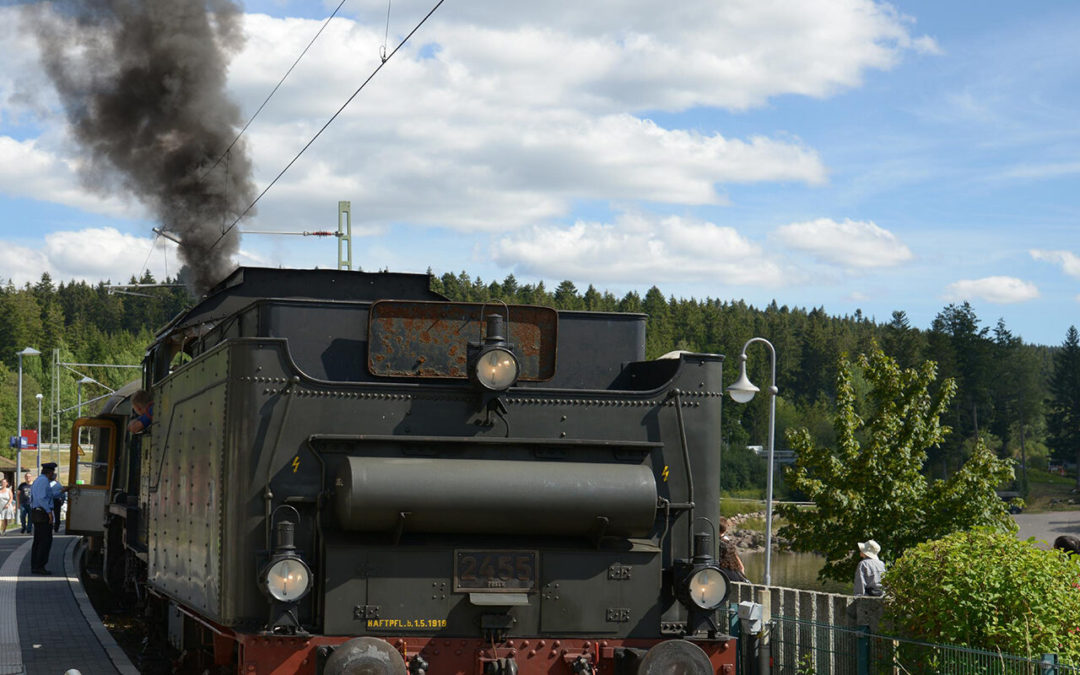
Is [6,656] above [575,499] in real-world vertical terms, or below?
below

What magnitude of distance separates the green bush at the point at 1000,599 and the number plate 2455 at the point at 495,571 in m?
3.73

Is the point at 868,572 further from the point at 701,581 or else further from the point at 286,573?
the point at 286,573

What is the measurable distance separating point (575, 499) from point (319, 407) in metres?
1.57

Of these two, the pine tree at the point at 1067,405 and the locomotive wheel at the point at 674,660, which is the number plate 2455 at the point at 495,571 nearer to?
the locomotive wheel at the point at 674,660

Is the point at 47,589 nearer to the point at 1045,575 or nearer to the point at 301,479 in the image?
the point at 301,479

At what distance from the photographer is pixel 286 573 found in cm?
684

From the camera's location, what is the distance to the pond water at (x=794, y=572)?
4183cm

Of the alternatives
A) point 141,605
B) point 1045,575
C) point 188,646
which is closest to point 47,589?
point 141,605

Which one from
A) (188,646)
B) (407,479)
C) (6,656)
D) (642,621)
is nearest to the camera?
(407,479)

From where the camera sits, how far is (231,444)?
716 centimetres

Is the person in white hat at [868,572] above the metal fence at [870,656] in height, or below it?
above

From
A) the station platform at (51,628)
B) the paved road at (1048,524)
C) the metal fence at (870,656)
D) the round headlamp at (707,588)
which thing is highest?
the round headlamp at (707,588)

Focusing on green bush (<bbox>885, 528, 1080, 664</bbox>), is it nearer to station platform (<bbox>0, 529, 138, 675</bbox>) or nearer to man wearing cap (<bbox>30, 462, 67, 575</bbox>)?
station platform (<bbox>0, 529, 138, 675</bbox>)

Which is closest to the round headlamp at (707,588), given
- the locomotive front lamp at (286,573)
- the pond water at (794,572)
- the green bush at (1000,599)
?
the locomotive front lamp at (286,573)
